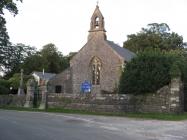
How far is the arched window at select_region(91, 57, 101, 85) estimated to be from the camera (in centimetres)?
5650

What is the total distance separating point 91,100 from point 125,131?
14.6m

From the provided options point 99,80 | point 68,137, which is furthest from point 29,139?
point 99,80

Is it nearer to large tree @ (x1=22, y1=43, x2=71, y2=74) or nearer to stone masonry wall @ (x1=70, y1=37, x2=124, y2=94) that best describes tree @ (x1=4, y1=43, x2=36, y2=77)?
large tree @ (x1=22, y1=43, x2=71, y2=74)

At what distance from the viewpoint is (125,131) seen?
17.4 metres

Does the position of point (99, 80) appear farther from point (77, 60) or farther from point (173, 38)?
point (173, 38)

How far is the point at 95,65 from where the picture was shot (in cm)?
5725

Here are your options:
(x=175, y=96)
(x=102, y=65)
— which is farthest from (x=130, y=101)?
(x=102, y=65)

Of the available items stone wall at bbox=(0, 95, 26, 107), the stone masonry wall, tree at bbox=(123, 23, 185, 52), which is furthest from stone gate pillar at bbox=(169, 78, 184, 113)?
tree at bbox=(123, 23, 185, 52)

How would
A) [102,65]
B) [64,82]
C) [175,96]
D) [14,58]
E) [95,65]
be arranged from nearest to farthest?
[175,96], [102,65], [95,65], [64,82], [14,58]

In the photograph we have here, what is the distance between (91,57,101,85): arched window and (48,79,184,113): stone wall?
74.3 feet

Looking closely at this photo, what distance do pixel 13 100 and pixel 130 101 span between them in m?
13.8

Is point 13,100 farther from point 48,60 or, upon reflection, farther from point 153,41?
point 48,60

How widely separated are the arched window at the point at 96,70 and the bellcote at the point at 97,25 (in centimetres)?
371

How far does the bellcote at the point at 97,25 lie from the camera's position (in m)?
57.4
